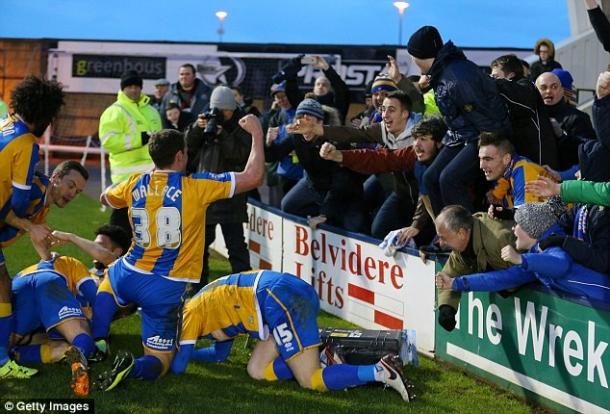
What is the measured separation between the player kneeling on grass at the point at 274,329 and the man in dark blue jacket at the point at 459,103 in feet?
5.52

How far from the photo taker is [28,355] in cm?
705

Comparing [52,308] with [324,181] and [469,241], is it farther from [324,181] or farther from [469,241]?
[324,181]

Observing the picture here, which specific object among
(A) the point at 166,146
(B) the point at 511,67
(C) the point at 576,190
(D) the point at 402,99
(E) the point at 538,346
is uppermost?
(B) the point at 511,67

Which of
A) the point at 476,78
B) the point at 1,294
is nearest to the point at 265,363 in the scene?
the point at 1,294

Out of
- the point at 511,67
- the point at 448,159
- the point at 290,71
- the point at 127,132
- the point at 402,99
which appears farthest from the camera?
the point at 290,71

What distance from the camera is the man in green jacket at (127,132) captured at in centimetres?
1127

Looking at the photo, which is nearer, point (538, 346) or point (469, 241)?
point (538, 346)

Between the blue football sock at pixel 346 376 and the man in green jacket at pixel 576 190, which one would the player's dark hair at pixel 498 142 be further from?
the blue football sock at pixel 346 376

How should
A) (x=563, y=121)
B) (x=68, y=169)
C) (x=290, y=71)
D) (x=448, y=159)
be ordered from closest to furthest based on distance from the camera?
(x=68, y=169), (x=448, y=159), (x=563, y=121), (x=290, y=71)

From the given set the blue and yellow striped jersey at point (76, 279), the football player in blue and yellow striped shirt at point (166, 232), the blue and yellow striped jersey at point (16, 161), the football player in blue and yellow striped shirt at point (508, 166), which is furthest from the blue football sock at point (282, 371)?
the blue and yellow striped jersey at point (16, 161)

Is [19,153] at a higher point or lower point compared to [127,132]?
lower

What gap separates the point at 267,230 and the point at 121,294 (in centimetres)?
464

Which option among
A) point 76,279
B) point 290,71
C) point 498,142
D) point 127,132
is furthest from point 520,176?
point 127,132
